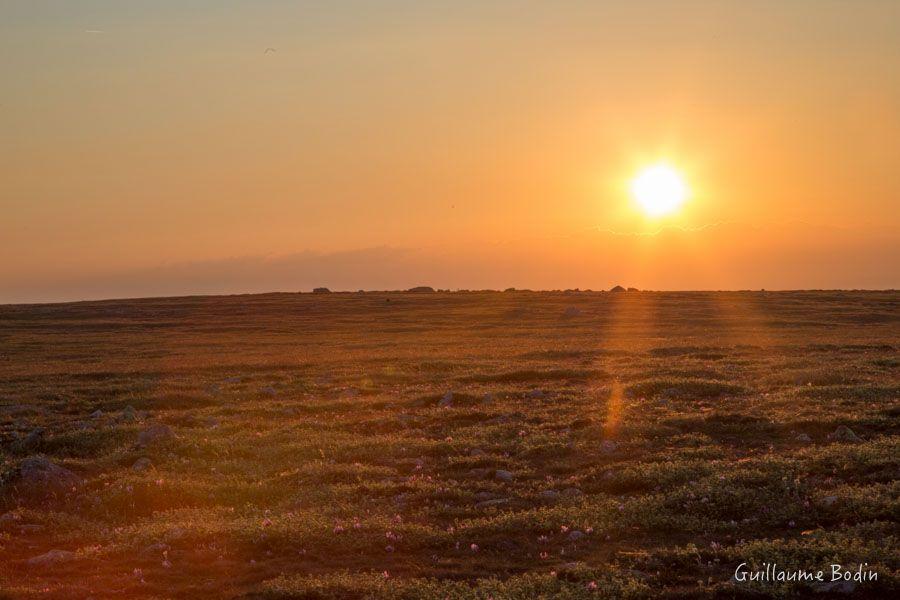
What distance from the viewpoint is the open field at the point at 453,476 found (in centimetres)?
1206

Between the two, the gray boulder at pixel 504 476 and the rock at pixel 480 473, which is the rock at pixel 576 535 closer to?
the gray boulder at pixel 504 476

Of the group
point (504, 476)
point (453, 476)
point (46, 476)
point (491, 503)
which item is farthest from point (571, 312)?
point (46, 476)

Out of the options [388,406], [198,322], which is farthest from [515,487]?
[198,322]

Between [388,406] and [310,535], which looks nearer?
[310,535]

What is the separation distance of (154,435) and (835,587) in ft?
55.4

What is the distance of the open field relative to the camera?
12062 mm

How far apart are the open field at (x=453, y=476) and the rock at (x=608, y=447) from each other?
17 centimetres

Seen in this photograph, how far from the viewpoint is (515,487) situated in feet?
55.9

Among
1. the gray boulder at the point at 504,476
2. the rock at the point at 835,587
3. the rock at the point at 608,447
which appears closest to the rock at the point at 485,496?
the gray boulder at the point at 504,476

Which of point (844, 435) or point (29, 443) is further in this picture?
point (29, 443)

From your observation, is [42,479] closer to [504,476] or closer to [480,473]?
[480,473]

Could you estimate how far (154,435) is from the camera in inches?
852

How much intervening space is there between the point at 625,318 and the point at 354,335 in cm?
2520

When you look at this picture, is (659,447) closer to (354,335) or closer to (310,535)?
(310,535)
